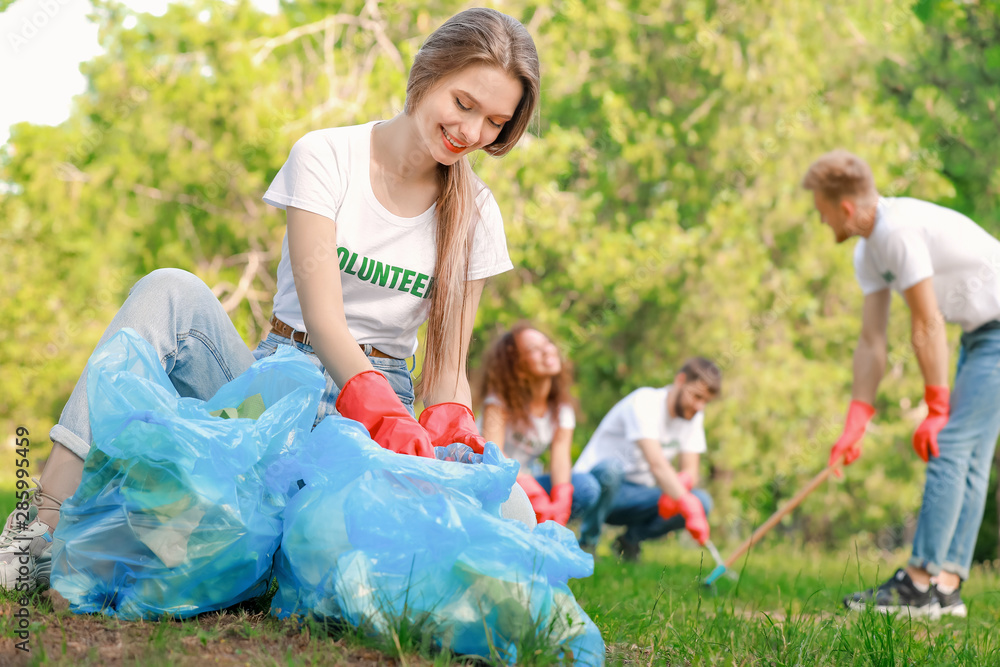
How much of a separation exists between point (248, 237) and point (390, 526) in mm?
7313

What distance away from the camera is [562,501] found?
185 inches

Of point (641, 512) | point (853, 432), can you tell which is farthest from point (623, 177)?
point (853, 432)

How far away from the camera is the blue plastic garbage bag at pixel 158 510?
1476 mm

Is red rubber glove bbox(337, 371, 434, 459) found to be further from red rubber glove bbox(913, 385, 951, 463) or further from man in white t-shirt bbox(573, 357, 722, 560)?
man in white t-shirt bbox(573, 357, 722, 560)

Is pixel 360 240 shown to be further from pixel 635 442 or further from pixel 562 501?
pixel 635 442

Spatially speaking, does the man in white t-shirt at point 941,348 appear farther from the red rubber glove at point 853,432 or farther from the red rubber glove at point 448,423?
the red rubber glove at point 448,423

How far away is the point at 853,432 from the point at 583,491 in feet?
5.21

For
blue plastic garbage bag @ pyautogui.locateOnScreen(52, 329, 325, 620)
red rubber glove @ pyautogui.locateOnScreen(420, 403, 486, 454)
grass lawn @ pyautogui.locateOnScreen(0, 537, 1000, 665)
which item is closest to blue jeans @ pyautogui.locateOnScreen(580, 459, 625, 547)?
grass lawn @ pyautogui.locateOnScreen(0, 537, 1000, 665)

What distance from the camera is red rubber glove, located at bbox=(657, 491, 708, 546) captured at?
15.7 feet

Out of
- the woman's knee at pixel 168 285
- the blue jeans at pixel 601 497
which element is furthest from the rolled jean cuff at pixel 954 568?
the woman's knee at pixel 168 285

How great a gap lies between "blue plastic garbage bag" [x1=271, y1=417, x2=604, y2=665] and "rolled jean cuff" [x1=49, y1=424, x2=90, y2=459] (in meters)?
0.45

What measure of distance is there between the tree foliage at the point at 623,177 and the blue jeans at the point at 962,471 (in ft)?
14.9

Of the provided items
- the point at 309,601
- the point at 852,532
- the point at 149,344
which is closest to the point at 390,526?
the point at 309,601

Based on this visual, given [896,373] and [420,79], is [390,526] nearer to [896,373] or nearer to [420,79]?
[420,79]
